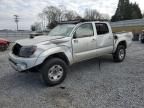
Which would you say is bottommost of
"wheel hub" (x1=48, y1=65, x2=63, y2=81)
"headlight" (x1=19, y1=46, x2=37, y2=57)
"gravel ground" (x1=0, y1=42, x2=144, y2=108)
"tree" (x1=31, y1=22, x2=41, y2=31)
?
"gravel ground" (x1=0, y1=42, x2=144, y2=108)

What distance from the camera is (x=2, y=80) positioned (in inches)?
205

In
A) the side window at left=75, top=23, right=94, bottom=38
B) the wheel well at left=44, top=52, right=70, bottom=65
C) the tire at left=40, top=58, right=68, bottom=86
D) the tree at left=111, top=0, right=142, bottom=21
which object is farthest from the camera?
the tree at left=111, top=0, right=142, bottom=21

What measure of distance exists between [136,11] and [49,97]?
182 feet

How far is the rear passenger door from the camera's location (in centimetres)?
596

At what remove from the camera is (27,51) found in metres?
4.41

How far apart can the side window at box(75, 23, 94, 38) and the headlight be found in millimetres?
1539

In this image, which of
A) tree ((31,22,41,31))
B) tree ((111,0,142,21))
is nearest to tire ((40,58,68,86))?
tree ((111,0,142,21))

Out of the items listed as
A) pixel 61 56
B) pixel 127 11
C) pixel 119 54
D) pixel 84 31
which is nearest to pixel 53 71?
pixel 61 56

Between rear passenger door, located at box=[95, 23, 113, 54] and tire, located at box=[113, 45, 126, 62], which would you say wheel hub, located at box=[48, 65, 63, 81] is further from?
tire, located at box=[113, 45, 126, 62]

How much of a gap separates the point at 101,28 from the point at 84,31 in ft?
3.38

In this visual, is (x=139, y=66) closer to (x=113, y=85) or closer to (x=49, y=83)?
(x=113, y=85)

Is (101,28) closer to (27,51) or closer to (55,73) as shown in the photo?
(55,73)

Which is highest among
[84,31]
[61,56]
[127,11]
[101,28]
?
[127,11]

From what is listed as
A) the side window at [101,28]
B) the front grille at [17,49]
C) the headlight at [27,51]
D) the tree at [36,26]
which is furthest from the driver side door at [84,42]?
the tree at [36,26]
